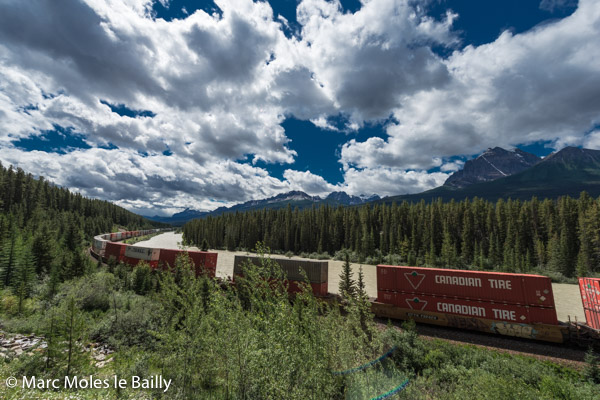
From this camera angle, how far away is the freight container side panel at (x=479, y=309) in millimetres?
17750

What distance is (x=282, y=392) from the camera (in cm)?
649

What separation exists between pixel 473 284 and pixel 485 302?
4.65 ft

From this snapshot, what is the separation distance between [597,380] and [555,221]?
2799 inches

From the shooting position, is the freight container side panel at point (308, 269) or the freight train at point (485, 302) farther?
the freight container side panel at point (308, 269)

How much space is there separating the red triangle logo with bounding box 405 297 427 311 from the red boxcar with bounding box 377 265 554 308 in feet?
2.43

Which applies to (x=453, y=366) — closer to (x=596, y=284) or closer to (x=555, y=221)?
(x=596, y=284)

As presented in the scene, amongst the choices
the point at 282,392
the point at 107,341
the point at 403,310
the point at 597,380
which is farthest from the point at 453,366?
the point at 107,341

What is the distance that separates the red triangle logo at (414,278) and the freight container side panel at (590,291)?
1087cm

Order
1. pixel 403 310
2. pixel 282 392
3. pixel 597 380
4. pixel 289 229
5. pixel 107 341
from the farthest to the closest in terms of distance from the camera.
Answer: pixel 289 229
pixel 403 310
pixel 107 341
pixel 597 380
pixel 282 392

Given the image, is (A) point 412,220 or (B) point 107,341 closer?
(B) point 107,341

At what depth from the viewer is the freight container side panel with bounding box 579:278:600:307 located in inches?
684

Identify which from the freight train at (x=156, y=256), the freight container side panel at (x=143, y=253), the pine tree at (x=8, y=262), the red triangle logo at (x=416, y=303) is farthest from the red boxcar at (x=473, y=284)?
the pine tree at (x=8, y=262)

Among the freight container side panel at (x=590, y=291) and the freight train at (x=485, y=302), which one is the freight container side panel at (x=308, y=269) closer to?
the freight train at (x=485, y=302)

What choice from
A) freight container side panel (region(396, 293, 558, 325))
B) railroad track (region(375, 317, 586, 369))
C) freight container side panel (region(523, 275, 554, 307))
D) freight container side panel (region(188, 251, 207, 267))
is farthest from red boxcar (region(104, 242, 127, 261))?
freight container side panel (region(523, 275, 554, 307))
